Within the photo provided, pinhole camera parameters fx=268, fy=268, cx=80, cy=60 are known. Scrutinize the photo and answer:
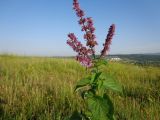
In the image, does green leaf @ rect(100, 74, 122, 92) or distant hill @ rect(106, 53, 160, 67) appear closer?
green leaf @ rect(100, 74, 122, 92)

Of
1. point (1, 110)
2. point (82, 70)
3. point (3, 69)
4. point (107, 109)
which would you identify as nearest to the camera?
point (107, 109)

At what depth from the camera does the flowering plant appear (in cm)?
261

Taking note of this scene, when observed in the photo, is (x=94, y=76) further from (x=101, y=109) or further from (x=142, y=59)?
(x=142, y=59)

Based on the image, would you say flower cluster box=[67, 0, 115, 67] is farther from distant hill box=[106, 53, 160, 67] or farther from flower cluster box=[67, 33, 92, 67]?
distant hill box=[106, 53, 160, 67]

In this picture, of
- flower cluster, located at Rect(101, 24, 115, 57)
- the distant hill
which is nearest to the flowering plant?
flower cluster, located at Rect(101, 24, 115, 57)

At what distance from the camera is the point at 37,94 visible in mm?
5766

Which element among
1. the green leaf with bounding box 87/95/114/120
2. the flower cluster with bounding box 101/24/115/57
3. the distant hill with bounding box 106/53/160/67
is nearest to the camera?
the green leaf with bounding box 87/95/114/120

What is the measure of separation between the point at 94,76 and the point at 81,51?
0.30 metres

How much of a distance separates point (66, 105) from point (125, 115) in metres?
1.42

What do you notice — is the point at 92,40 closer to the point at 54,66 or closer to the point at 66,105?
the point at 66,105

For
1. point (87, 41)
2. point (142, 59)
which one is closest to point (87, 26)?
point (87, 41)

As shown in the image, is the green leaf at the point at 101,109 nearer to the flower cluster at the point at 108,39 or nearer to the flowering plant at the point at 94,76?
the flowering plant at the point at 94,76

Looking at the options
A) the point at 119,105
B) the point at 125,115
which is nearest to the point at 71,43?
the point at 125,115

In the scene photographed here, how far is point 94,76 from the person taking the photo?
2.63 meters
